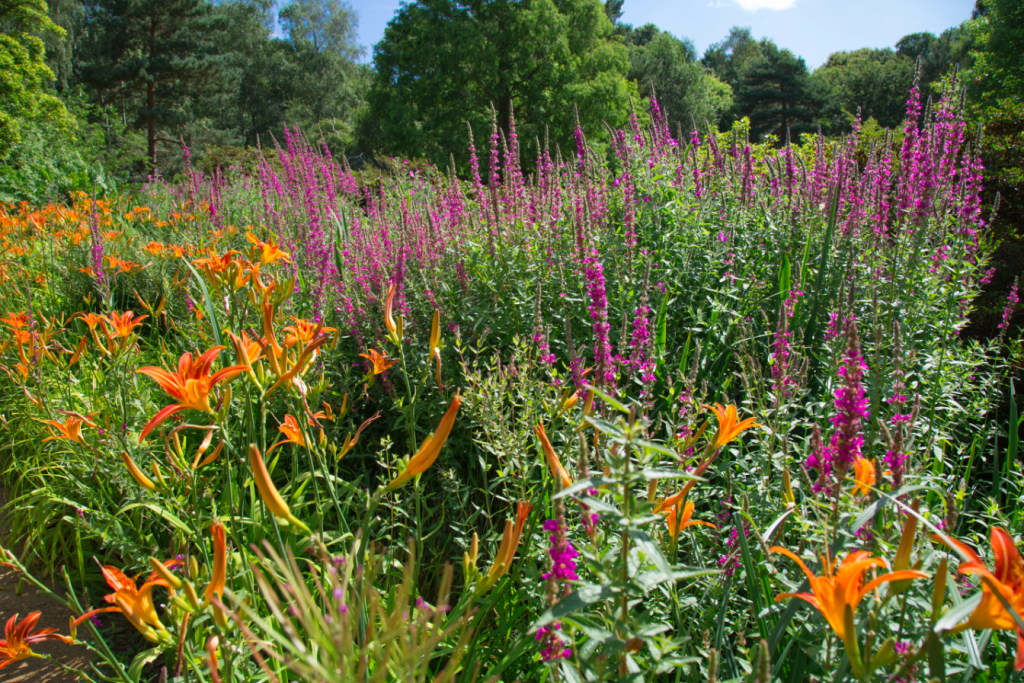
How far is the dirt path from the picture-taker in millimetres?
1755

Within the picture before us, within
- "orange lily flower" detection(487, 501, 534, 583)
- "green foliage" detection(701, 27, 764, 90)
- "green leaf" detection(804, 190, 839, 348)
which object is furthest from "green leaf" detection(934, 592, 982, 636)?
"green foliage" detection(701, 27, 764, 90)

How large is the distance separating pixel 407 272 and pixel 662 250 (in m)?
1.32

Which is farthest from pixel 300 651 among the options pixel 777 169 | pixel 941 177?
pixel 777 169

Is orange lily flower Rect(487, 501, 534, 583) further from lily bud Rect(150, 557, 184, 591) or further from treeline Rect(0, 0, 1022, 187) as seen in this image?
treeline Rect(0, 0, 1022, 187)

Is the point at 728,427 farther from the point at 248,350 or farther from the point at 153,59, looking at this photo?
the point at 153,59

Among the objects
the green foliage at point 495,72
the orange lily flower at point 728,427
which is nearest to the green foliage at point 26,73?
the green foliage at point 495,72

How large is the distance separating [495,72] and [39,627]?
59.7ft

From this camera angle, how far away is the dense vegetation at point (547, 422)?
850mm

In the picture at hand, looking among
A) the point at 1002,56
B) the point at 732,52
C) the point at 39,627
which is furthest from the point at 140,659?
the point at 732,52

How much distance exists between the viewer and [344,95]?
3612 centimetres

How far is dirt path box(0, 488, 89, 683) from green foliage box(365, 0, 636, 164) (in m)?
16.6

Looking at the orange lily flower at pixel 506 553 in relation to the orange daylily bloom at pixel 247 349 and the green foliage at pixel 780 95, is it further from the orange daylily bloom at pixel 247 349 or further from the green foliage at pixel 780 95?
the green foliage at pixel 780 95

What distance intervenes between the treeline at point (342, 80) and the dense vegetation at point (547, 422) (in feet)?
3.51

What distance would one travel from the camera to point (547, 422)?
2.08 m
